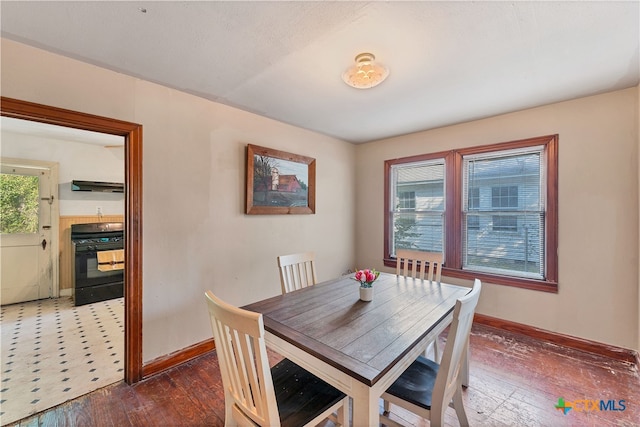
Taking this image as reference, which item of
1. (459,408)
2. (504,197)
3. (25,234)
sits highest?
(504,197)

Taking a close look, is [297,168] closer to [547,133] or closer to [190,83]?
[190,83]

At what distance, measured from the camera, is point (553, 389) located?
2021 mm

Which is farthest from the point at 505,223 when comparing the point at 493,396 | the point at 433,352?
the point at 493,396

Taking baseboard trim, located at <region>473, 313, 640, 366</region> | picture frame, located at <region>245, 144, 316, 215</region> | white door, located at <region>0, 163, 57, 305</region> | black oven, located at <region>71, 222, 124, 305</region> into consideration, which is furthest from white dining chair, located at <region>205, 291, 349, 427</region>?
white door, located at <region>0, 163, 57, 305</region>

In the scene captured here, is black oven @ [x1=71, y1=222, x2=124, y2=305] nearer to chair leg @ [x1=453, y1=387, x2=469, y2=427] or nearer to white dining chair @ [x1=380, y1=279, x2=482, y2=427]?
white dining chair @ [x1=380, y1=279, x2=482, y2=427]

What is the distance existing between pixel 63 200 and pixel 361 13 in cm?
530

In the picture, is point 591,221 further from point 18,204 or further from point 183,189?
point 18,204

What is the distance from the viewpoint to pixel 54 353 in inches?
99.3

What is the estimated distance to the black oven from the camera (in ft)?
12.7

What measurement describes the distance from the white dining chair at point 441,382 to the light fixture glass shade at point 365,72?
148cm

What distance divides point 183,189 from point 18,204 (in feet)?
11.7

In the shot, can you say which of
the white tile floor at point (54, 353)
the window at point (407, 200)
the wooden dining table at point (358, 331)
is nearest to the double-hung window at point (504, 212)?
the window at point (407, 200)

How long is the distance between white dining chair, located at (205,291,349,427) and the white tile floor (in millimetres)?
1655

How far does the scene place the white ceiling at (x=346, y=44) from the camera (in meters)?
1.42
